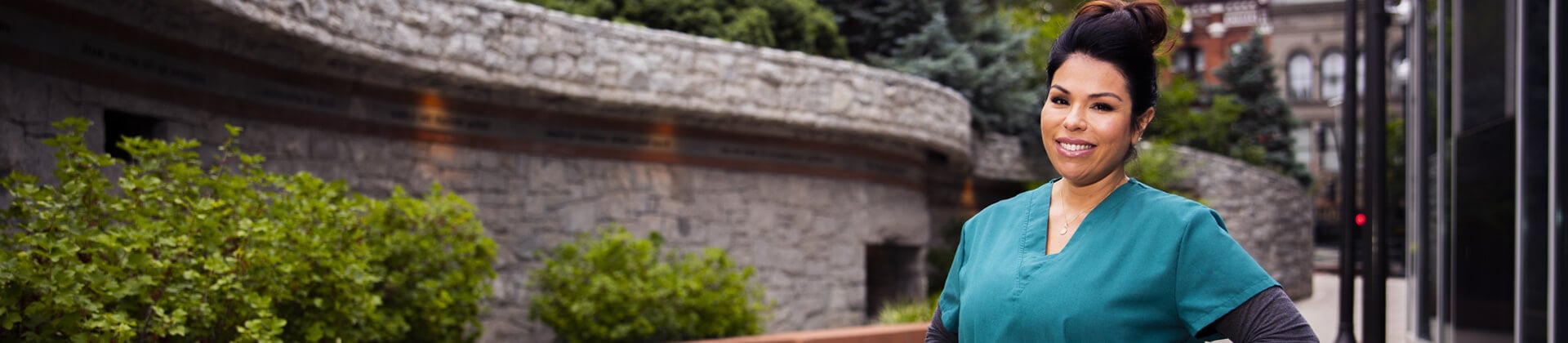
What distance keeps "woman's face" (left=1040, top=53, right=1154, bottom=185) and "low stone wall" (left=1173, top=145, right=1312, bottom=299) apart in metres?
20.7

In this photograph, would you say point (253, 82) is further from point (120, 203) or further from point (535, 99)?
point (120, 203)

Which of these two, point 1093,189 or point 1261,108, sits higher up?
point 1261,108

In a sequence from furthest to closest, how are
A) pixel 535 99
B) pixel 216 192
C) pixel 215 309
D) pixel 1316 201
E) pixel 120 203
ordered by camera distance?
pixel 1316 201, pixel 535 99, pixel 216 192, pixel 215 309, pixel 120 203

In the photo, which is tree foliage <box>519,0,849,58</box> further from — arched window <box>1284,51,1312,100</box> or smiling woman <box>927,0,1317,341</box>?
arched window <box>1284,51,1312,100</box>

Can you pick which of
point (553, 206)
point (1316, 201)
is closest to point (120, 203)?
point (553, 206)

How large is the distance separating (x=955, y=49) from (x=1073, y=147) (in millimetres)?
15626

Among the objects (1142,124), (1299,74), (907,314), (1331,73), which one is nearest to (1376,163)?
(907,314)

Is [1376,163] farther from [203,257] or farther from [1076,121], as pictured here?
[1076,121]

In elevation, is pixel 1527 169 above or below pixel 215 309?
above

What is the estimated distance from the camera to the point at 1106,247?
215 cm

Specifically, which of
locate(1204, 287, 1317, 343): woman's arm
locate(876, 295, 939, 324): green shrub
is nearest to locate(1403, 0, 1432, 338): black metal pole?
locate(876, 295, 939, 324): green shrub

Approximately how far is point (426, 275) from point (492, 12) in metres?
2.26

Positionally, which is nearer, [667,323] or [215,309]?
[215,309]

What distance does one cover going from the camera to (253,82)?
29.6ft
